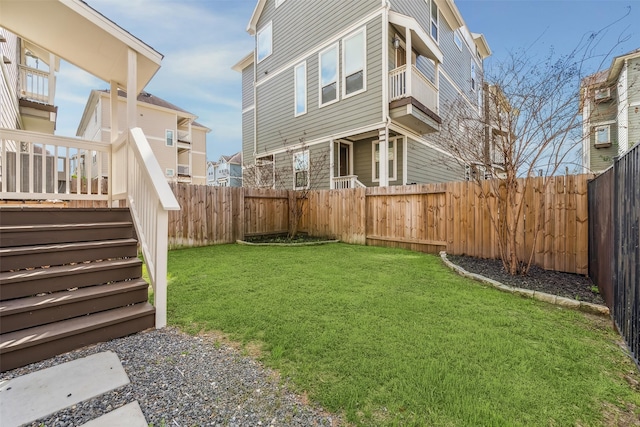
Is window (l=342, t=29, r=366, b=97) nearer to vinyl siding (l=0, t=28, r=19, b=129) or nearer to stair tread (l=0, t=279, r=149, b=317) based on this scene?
vinyl siding (l=0, t=28, r=19, b=129)

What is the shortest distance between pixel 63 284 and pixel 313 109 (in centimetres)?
988

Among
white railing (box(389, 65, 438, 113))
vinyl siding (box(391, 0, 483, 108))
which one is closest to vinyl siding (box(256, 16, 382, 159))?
white railing (box(389, 65, 438, 113))

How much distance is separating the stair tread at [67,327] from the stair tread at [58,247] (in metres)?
0.78

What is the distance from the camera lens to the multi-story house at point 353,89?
8953 millimetres

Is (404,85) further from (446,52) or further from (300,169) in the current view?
(446,52)

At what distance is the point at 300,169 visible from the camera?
1147cm

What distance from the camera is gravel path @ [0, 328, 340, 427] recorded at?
A: 1.52 metres

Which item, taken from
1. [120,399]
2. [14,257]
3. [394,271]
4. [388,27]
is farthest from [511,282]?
[388,27]

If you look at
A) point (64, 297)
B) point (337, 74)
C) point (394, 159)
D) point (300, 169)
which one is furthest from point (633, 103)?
point (64, 297)

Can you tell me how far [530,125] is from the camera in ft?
14.0

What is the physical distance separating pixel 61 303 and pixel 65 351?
1.36ft

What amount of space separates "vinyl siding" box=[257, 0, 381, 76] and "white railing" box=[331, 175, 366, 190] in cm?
534

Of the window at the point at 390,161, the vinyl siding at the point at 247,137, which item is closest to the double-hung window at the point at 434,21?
the window at the point at 390,161

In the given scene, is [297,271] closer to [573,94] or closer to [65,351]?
[65,351]
